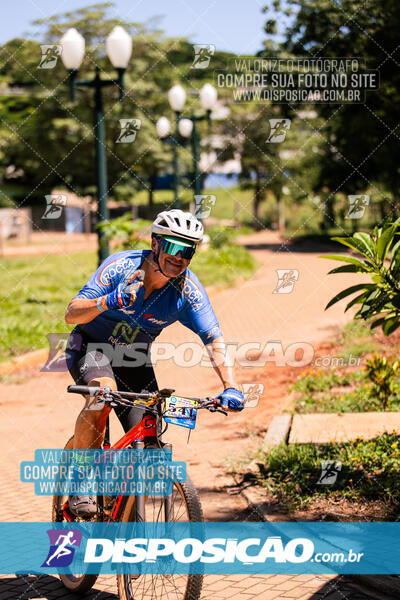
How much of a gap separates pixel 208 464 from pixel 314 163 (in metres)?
31.3

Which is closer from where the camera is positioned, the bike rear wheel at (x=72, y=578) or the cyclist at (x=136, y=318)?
the cyclist at (x=136, y=318)

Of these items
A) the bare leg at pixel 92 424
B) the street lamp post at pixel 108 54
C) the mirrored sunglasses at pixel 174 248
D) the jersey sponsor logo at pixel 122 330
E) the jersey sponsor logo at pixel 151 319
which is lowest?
the bare leg at pixel 92 424

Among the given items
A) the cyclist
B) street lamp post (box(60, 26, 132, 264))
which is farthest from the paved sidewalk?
street lamp post (box(60, 26, 132, 264))

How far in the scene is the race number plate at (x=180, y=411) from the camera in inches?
142

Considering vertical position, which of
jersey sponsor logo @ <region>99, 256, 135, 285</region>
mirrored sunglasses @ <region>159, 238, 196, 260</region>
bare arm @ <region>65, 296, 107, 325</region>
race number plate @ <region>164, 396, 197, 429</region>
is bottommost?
race number plate @ <region>164, 396, 197, 429</region>

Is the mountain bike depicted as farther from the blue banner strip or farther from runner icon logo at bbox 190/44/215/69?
runner icon logo at bbox 190/44/215/69

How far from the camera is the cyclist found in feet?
12.9

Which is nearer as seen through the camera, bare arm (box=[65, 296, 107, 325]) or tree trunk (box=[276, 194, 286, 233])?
bare arm (box=[65, 296, 107, 325])

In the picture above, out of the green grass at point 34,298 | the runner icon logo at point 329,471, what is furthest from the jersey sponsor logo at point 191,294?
the green grass at point 34,298

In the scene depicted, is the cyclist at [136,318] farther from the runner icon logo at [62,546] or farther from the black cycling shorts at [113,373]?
the runner icon logo at [62,546]

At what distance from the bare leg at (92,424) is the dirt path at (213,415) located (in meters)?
1.60

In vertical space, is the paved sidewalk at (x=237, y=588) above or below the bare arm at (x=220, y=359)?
below

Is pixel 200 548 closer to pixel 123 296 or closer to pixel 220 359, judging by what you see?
pixel 220 359

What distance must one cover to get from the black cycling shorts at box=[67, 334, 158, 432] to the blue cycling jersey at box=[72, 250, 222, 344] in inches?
7.6
